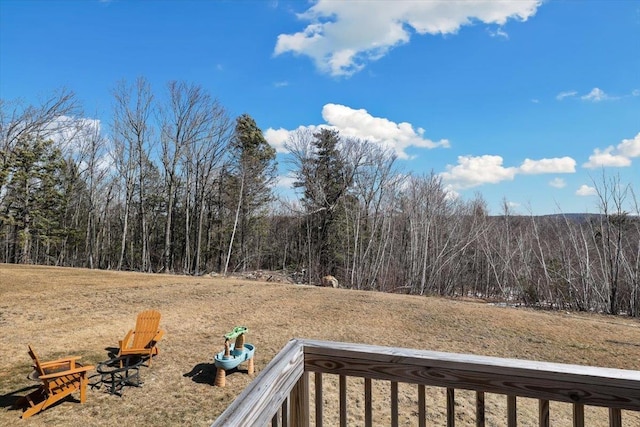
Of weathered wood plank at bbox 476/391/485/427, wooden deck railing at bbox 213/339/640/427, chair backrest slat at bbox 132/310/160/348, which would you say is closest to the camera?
wooden deck railing at bbox 213/339/640/427

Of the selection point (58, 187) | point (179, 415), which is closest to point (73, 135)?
point (58, 187)

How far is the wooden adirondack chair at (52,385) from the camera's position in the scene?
354 cm

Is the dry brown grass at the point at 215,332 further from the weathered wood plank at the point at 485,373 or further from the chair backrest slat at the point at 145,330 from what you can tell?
the weathered wood plank at the point at 485,373

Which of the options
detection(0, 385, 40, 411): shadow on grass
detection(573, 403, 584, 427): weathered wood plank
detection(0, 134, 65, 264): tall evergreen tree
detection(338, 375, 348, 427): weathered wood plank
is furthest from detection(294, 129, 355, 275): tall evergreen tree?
detection(573, 403, 584, 427): weathered wood plank

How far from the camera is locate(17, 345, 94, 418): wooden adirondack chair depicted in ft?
11.6

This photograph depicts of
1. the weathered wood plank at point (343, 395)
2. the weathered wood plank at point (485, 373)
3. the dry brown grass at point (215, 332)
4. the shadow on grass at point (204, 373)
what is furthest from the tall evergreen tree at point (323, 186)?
the weathered wood plank at point (485, 373)

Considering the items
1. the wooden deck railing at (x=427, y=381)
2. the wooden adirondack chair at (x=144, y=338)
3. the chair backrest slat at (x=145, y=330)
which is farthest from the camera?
the chair backrest slat at (x=145, y=330)

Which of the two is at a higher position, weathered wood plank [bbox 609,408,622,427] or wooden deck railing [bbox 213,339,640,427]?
wooden deck railing [bbox 213,339,640,427]

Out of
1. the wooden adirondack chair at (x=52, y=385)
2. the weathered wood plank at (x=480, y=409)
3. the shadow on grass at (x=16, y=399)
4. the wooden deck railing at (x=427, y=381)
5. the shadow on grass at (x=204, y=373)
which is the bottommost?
the shadow on grass at (x=204, y=373)

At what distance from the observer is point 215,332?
6.47m

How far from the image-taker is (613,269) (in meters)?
10.2

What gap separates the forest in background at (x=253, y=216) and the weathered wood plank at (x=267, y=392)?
13835 mm

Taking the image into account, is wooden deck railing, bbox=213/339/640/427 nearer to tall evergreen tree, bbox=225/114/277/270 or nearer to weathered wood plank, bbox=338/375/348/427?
weathered wood plank, bbox=338/375/348/427

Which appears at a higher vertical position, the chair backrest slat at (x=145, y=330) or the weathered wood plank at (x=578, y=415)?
the weathered wood plank at (x=578, y=415)
